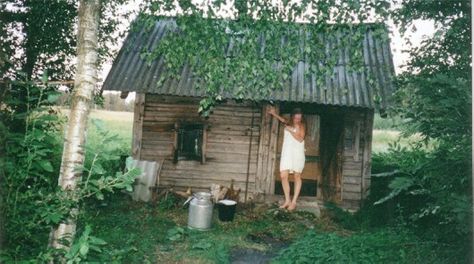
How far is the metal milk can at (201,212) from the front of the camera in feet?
25.1

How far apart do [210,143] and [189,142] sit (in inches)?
23.3

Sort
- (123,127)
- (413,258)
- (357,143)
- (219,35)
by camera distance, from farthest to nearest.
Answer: (123,127) → (357,143) → (413,258) → (219,35)

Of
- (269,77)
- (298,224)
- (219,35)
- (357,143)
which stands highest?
(219,35)

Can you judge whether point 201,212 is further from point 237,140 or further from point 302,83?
point 302,83

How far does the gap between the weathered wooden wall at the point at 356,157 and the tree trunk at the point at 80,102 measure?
6876 millimetres

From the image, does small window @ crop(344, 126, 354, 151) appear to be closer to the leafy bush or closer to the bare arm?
the bare arm

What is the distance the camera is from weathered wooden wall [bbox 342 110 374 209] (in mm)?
9625

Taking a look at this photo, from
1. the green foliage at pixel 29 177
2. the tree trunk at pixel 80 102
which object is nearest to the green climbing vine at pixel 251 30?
the tree trunk at pixel 80 102

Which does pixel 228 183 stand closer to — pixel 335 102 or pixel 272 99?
pixel 272 99

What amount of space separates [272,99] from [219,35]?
397 cm

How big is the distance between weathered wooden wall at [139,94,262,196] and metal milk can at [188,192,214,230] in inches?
87.3

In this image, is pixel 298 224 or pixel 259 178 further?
pixel 259 178

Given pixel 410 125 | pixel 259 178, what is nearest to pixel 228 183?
pixel 259 178

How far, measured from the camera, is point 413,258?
18.0 ft
